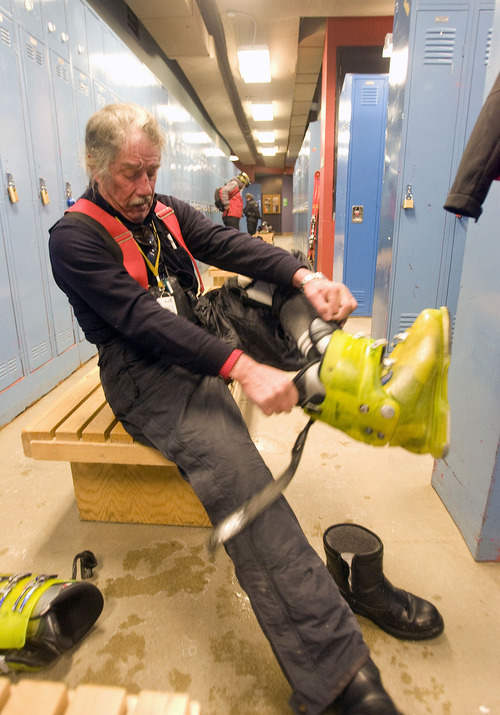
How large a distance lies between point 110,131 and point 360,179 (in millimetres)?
3697

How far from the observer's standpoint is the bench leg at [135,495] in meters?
1.55

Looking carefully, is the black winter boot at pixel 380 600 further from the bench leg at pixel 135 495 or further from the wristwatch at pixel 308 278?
the wristwatch at pixel 308 278

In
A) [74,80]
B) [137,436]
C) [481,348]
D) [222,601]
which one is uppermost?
[74,80]

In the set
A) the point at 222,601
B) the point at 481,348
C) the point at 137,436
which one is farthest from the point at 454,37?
the point at 222,601

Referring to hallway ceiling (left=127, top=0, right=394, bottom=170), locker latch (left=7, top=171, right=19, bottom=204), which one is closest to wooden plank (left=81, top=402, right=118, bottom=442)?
locker latch (left=7, top=171, right=19, bottom=204)

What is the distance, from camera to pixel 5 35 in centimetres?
241

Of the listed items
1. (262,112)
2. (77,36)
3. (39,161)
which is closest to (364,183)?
(77,36)

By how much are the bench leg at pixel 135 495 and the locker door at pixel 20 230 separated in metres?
1.40

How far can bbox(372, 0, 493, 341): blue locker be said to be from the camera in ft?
8.66

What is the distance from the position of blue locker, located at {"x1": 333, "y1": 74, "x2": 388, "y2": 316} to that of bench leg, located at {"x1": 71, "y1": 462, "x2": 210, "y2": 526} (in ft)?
11.9

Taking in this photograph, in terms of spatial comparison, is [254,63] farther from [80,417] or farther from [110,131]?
[80,417]

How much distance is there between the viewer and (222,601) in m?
1.29

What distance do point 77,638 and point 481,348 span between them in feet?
4.82

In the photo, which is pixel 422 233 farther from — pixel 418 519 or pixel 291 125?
pixel 291 125
